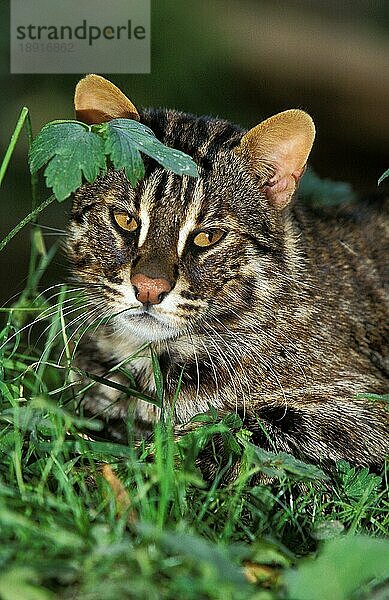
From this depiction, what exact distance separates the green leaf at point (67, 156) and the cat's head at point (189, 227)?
40 centimetres

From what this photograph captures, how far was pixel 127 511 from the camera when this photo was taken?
80.9 inches

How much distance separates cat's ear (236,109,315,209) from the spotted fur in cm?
5

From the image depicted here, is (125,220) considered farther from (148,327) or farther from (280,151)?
(280,151)

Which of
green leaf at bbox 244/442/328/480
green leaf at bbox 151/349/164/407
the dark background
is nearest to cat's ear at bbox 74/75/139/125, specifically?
green leaf at bbox 151/349/164/407

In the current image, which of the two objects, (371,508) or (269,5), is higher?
(269,5)

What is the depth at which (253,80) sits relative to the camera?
5.93 metres

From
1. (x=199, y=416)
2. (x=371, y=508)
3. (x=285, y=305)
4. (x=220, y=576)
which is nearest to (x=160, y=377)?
(x=199, y=416)

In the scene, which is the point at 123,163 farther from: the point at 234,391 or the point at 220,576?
the point at 220,576

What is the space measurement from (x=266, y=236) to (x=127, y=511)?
4.44 ft

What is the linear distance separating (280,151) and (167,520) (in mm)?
1450

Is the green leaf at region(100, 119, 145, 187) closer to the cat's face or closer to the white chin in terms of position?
the cat's face

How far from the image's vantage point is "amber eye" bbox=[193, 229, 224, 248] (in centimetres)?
293

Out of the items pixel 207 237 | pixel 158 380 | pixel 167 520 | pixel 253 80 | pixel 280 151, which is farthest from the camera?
pixel 253 80

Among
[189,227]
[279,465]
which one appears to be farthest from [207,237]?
[279,465]
